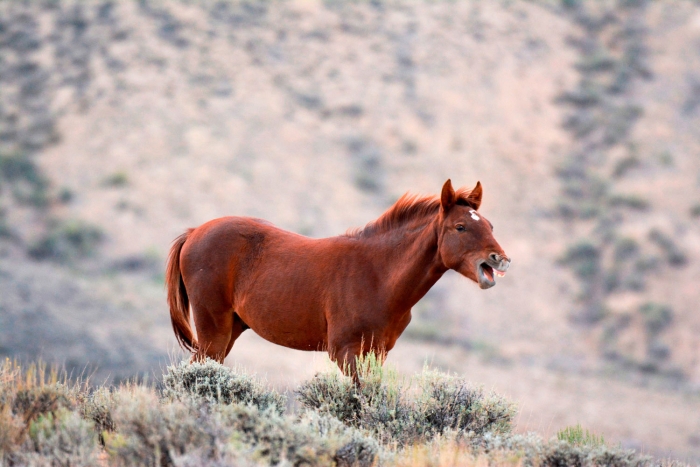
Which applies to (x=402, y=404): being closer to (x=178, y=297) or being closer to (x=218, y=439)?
(x=218, y=439)

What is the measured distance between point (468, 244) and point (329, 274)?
123 centimetres

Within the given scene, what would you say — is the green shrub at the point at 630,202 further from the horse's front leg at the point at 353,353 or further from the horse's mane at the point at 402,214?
the horse's front leg at the point at 353,353

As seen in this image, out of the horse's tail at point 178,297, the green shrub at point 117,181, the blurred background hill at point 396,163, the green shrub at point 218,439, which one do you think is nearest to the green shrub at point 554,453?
the green shrub at point 218,439

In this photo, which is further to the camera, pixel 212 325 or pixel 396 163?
pixel 396 163

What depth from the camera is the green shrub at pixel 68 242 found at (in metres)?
23.8

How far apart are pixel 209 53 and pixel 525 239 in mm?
13561

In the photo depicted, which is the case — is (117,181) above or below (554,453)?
above

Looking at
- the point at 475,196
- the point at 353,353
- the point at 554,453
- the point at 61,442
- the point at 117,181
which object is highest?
the point at 117,181

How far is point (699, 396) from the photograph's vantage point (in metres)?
20.5

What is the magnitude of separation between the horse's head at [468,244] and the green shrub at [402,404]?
989mm

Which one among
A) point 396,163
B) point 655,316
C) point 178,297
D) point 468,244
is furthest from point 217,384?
point 396,163

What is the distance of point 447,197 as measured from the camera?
6.50 metres

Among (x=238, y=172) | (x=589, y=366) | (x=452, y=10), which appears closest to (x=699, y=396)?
(x=589, y=366)

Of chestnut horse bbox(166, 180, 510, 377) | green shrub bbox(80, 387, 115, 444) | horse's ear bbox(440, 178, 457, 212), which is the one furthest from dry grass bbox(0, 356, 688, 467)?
horse's ear bbox(440, 178, 457, 212)
